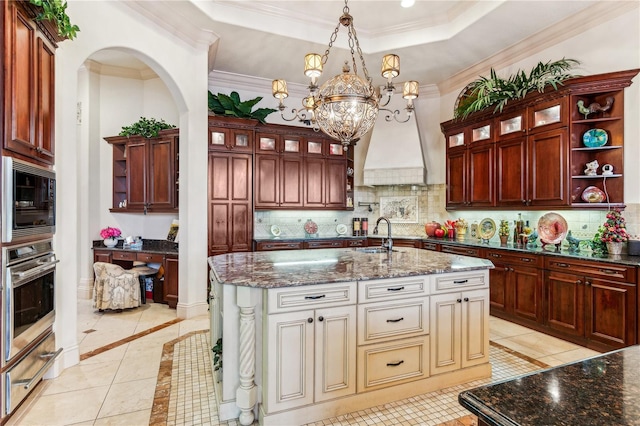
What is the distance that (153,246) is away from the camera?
5.60m

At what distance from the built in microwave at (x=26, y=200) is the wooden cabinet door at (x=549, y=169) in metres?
5.23

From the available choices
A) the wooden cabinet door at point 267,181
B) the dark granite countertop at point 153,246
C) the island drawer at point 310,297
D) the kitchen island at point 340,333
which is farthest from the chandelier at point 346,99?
the dark granite countertop at point 153,246

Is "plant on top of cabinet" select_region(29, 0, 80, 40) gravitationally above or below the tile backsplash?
above

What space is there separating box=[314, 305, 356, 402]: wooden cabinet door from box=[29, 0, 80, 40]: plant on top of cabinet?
2.83 m

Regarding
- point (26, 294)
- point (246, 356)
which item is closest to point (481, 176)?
point (246, 356)

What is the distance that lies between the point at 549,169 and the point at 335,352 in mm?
3656

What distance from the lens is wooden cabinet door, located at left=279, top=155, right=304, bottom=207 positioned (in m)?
6.04

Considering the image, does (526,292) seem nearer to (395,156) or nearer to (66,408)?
(395,156)

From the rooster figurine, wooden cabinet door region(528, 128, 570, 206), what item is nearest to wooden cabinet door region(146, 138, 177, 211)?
wooden cabinet door region(528, 128, 570, 206)

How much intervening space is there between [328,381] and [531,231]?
386 centimetres

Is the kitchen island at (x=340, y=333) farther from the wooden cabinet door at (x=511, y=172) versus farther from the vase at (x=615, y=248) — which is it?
the wooden cabinet door at (x=511, y=172)

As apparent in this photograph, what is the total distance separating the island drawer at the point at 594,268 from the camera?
327cm

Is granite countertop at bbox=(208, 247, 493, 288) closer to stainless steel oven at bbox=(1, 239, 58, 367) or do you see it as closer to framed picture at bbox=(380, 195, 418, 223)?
stainless steel oven at bbox=(1, 239, 58, 367)

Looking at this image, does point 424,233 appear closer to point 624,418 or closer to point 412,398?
point 412,398
